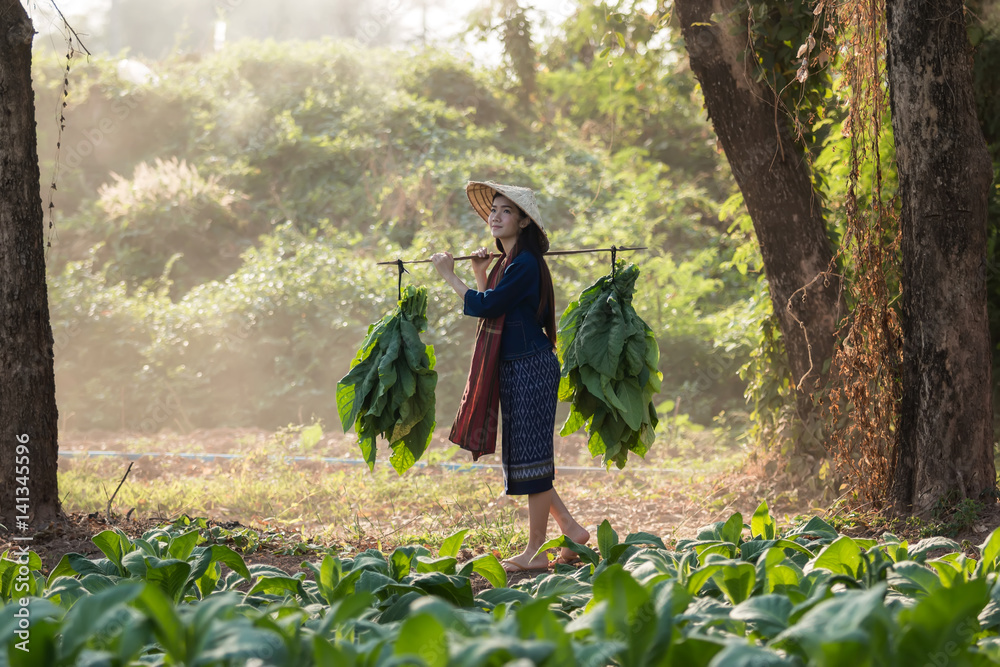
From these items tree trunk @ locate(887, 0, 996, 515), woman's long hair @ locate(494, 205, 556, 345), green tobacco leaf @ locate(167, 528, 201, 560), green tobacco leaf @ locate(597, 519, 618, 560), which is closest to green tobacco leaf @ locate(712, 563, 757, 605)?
green tobacco leaf @ locate(597, 519, 618, 560)

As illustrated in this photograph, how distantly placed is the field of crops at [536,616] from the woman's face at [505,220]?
1479mm

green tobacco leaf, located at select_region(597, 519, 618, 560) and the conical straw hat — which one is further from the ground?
the conical straw hat

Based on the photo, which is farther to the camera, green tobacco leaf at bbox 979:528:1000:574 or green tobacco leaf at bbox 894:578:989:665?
green tobacco leaf at bbox 979:528:1000:574

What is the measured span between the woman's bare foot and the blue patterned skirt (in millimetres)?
266

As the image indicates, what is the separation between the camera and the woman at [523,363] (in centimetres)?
352

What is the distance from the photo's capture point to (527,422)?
3.54 meters

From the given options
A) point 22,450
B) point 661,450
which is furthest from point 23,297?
point 661,450

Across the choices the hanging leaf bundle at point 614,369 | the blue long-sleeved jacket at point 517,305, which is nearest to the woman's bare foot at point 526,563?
the hanging leaf bundle at point 614,369

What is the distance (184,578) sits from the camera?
8.23ft

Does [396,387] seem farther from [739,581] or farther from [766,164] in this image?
[766,164]

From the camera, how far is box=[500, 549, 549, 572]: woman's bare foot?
3.49 meters

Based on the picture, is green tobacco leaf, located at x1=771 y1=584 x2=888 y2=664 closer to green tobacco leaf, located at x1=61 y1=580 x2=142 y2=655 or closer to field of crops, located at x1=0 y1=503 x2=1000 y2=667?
field of crops, located at x1=0 y1=503 x2=1000 y2=667

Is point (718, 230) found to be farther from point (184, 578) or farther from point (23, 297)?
point (184, 578)

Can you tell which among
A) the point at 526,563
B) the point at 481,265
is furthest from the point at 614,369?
the point at 526,563
